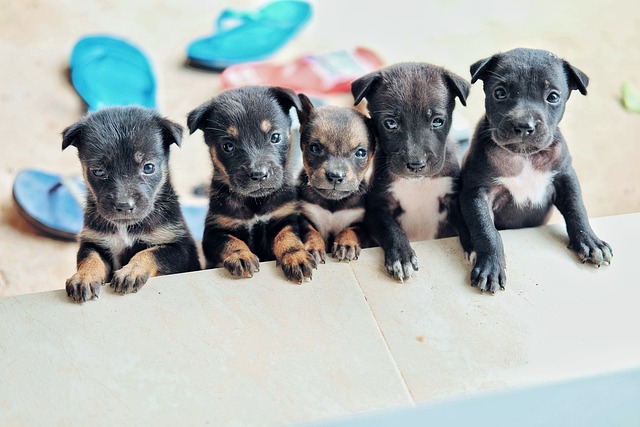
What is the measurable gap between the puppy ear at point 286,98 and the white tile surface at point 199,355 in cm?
83

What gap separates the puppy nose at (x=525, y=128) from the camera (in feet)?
10.8

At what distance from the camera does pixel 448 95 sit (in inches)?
142

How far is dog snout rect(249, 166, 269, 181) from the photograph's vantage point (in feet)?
11.1

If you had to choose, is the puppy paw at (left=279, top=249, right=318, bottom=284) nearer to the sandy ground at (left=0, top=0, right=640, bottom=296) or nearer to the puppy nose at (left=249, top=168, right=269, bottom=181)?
the puppy nose at (left=249, top=168, right=269, bottom=181)

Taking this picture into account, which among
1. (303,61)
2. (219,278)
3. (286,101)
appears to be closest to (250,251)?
(219,278)

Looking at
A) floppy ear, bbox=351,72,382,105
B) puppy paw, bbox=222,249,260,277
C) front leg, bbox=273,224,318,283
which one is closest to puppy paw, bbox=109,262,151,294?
puppy paw, bbox=222,249,260,277

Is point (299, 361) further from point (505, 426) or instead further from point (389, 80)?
point (389, 80)

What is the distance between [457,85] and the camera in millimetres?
3562

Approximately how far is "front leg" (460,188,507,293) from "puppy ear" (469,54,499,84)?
554mm

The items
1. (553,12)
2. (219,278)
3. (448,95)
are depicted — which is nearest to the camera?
(219,278)

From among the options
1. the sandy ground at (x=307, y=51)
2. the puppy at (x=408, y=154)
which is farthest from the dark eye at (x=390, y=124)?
the sandy ground at (x=307, y=51)

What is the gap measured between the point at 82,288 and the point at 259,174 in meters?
0.94

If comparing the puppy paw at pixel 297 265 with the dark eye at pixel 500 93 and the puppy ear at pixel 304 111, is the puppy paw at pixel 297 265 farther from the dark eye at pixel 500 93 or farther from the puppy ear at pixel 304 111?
the dark eye at pixel 500 93

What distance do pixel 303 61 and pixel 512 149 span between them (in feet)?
13.0
